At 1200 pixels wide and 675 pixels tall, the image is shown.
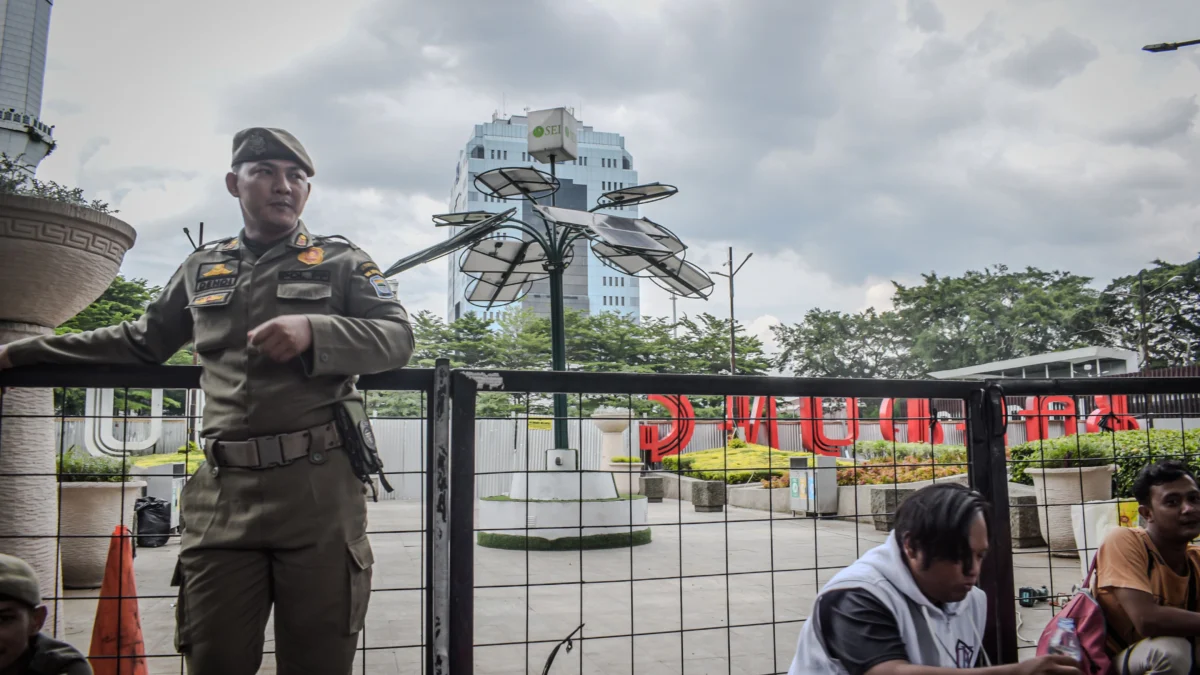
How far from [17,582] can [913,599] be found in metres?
2.21

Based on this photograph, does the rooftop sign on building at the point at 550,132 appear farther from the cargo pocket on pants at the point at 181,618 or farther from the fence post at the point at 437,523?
the cargo pocket on pants at the point at 181,618

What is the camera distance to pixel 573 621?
563 centimetres

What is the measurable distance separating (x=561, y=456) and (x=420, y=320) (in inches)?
856

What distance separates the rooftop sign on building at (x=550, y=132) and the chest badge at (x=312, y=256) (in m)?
8.86

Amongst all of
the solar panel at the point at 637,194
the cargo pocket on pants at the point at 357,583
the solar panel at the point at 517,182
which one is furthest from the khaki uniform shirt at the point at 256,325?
the solar panel at the point at 637,194

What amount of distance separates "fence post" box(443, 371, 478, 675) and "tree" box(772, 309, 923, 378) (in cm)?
5120

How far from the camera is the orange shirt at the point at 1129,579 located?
2.72 m

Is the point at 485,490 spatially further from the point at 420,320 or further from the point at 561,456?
the point at 420,320

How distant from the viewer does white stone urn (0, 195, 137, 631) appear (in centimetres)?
389

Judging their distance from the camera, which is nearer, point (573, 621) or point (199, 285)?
point (199, 285)

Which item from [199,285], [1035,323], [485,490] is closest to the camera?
[199,285]

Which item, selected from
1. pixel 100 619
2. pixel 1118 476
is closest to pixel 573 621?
pixel 100 619

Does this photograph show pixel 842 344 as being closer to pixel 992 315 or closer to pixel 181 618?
pixel 992 315

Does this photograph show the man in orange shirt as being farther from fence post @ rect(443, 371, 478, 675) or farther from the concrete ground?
fence post @ rect(443, 371, 478, 675)
